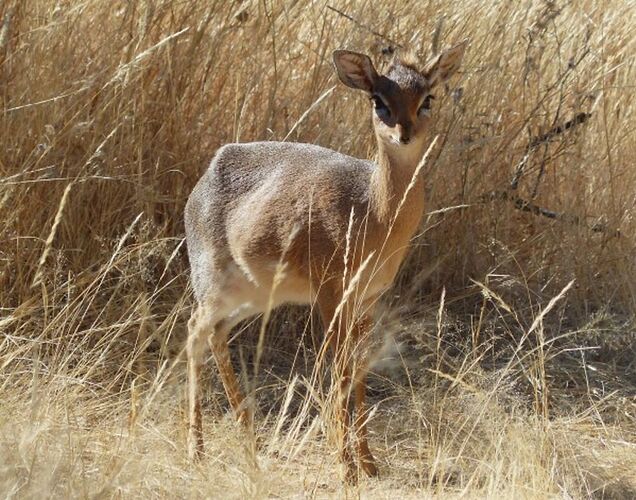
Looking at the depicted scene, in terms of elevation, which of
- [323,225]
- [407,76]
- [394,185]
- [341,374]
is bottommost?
[341,374]

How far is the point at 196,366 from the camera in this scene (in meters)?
4.60

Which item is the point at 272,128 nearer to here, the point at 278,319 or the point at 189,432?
the point at 278,319

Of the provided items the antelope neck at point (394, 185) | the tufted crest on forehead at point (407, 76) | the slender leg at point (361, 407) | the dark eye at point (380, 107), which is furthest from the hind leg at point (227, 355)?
the tufted crest on forehead at point (407, 76)

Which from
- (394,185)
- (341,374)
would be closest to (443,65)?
(394,185)

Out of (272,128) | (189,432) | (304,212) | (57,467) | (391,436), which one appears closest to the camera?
(57,467)

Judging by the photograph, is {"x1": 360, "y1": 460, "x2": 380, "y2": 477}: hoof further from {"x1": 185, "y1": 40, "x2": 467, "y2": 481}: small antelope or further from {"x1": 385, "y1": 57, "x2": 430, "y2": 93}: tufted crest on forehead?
{"x1": 385, "y1": 57, "x2": 430, "y2": 93}: tufted crest on forehead

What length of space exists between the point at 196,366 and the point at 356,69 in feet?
4.35

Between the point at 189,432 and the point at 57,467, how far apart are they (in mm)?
823

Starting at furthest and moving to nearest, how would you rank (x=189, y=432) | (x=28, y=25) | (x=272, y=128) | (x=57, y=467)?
(x=272, y=128) < (x=28, y=25) < (x=189, y=432) < (x=57, y=467)

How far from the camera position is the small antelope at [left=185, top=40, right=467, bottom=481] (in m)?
4.12

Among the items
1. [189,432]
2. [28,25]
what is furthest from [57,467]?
[28,25]

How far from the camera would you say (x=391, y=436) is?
4582 mm

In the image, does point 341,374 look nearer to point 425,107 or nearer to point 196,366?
point 196,366

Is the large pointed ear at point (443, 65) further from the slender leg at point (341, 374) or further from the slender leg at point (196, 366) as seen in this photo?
the slender leg at point (196, 366)
